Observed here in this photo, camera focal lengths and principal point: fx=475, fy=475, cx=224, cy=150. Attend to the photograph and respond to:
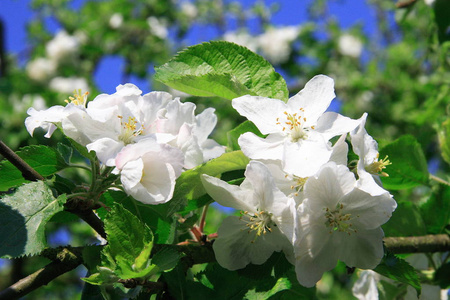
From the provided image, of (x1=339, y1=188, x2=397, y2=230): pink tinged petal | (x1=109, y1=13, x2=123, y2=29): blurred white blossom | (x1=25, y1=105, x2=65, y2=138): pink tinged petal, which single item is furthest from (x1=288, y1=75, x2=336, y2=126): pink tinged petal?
(x1=109, y1=13, x2=123, y2=29): blurred white blossom

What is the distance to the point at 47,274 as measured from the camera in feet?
3.17

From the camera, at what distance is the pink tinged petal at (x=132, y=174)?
924mm

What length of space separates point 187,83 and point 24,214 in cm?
44

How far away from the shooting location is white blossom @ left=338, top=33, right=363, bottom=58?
6.39 metres

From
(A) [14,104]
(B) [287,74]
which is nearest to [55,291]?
(A) [14,104]

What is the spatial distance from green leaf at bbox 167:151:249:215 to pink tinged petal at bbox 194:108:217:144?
191 mm

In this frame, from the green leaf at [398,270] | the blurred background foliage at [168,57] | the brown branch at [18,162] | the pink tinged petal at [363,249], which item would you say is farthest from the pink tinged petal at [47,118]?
the blurred background foliage at [168,57]

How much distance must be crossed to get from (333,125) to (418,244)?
1.77ft

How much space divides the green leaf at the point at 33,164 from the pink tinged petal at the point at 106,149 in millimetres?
173

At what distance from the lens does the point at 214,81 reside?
42.5 inches

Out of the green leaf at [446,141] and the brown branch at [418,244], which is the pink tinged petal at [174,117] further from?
the green leaf at [446,141]

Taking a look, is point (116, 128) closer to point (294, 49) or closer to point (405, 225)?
point (405, 225)

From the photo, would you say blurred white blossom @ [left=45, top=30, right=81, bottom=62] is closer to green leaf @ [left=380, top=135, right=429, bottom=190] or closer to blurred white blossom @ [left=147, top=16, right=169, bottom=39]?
blurred white blossom @ [left=147, top=16, right=169, bottom=39]

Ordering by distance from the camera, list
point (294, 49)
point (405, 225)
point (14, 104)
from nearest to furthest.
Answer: point (405, 225) → point (14, 104) → point (294, 49)
